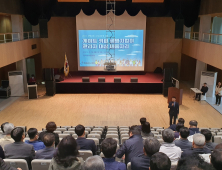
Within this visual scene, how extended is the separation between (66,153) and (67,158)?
2.8 inches

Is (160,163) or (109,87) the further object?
(109,87)

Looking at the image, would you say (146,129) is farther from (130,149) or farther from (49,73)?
(49,73)

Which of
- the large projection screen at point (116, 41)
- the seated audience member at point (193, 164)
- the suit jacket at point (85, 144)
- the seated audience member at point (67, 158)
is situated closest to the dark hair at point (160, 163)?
the seated audience member at point (193, 164)

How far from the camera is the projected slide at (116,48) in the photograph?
14406 millimetres

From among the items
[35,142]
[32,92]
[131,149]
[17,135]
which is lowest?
[32,92]

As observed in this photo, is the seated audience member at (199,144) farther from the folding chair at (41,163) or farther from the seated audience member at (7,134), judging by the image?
the seated audience member at (7,134)

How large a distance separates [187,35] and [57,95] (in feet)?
30.6

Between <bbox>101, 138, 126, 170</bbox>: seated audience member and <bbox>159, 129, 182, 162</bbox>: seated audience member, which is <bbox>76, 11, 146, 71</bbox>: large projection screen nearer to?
<bbox>159, 129, 182, 162</bbox>: seated audience member

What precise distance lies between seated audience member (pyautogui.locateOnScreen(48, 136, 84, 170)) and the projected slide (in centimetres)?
1242

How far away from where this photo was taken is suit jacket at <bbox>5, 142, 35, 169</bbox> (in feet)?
11.2

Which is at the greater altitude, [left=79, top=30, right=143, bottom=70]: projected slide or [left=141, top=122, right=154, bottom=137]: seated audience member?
[left=79, top=30, right=143, bottom=70]: projected slide

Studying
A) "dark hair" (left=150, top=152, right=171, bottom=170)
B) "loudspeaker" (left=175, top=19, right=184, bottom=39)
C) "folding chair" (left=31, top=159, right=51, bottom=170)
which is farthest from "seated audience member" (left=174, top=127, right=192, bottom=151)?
"loudspeaker" (left=175, top=19, right=184, bottom=39)

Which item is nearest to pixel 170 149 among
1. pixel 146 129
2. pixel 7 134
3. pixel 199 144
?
pixel 199 144

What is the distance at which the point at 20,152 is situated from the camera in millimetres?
3434
